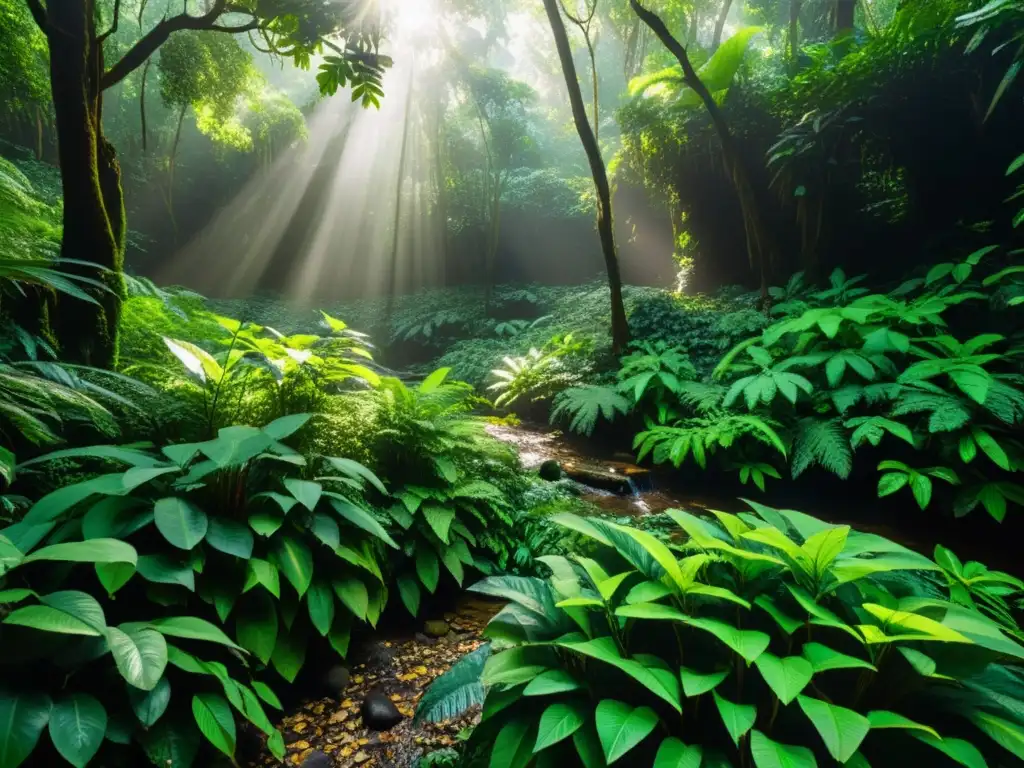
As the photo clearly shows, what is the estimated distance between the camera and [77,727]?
1230mm

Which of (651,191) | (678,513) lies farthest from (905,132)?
(678,513)

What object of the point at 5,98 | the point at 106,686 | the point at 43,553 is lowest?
the point at 106,686

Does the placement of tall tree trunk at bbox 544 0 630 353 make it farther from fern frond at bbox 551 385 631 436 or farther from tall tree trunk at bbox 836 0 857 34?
tall tree trunk at bbox 836 0 857 34

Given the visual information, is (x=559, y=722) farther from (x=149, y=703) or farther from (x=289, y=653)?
(x=289, y=653)

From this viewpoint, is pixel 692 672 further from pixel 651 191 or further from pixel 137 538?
pixel 651 191

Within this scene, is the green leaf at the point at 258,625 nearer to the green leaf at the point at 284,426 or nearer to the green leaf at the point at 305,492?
the green leaf at the point at 305,492

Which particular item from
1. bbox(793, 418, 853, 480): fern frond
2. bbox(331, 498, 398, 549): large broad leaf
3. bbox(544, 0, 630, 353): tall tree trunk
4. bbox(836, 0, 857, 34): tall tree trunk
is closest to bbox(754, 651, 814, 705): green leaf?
bbox(331, 498, 398, 549): large broad leaf

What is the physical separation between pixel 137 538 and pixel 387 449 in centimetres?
144

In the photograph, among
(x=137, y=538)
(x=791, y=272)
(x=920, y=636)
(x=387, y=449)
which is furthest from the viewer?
(x=791, y=272)

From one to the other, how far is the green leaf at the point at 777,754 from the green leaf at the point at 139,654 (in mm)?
1491

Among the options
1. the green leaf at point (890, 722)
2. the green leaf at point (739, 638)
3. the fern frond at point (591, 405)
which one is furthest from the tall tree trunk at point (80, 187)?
the fern frond at point (591, 405)

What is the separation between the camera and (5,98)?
531 inches

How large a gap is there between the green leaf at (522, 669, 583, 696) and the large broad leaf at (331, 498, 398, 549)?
0.87 meters

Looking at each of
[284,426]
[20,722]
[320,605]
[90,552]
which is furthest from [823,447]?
[20,722]
